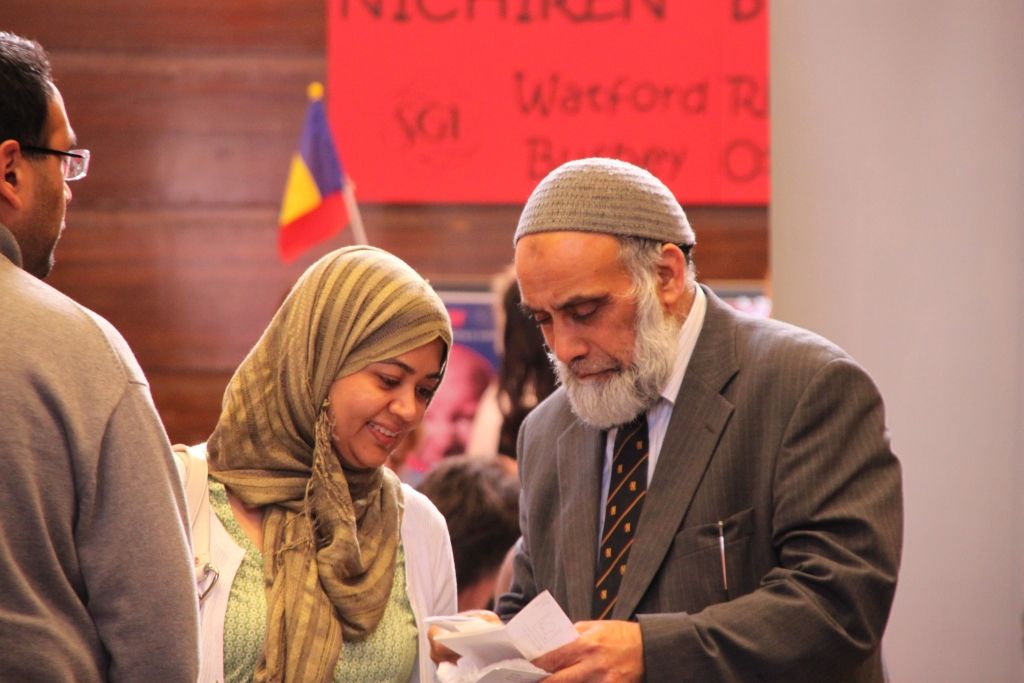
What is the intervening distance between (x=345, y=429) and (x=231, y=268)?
3033 millimetres

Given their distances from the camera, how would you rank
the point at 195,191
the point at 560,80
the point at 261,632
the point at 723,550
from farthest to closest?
1. the point at 195,191
2. the point at 560,80
3. the point at 261,632
4. the point at 723,550

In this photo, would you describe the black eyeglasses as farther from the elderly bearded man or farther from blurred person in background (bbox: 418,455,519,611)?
blurred person in background (bbox: 418,455,519,611)

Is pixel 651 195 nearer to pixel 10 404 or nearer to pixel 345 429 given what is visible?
pixel 345 429

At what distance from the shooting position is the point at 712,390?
217 centimetres

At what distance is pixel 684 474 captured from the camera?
2125 millimetres

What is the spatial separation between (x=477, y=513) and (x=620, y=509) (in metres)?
1.12

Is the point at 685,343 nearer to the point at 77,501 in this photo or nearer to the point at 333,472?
the point at 333,472

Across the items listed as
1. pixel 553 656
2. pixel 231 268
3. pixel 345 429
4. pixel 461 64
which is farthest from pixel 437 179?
pixel 553 656

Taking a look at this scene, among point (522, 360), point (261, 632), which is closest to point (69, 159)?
point (261, 632)

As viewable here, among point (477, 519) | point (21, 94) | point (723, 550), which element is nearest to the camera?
point (21, 94)

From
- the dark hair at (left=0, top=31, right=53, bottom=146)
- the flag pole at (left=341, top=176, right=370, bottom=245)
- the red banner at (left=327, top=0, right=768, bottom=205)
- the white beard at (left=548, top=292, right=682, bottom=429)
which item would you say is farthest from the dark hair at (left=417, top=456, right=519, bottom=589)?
the red banner at (left=327, top=0, right=768, bottom=205)

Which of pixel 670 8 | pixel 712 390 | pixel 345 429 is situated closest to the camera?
pixel 712 390

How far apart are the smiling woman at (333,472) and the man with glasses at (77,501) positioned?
514 mm

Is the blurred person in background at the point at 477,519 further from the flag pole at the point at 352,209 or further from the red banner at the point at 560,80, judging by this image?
the red banner at the point at 560,80
